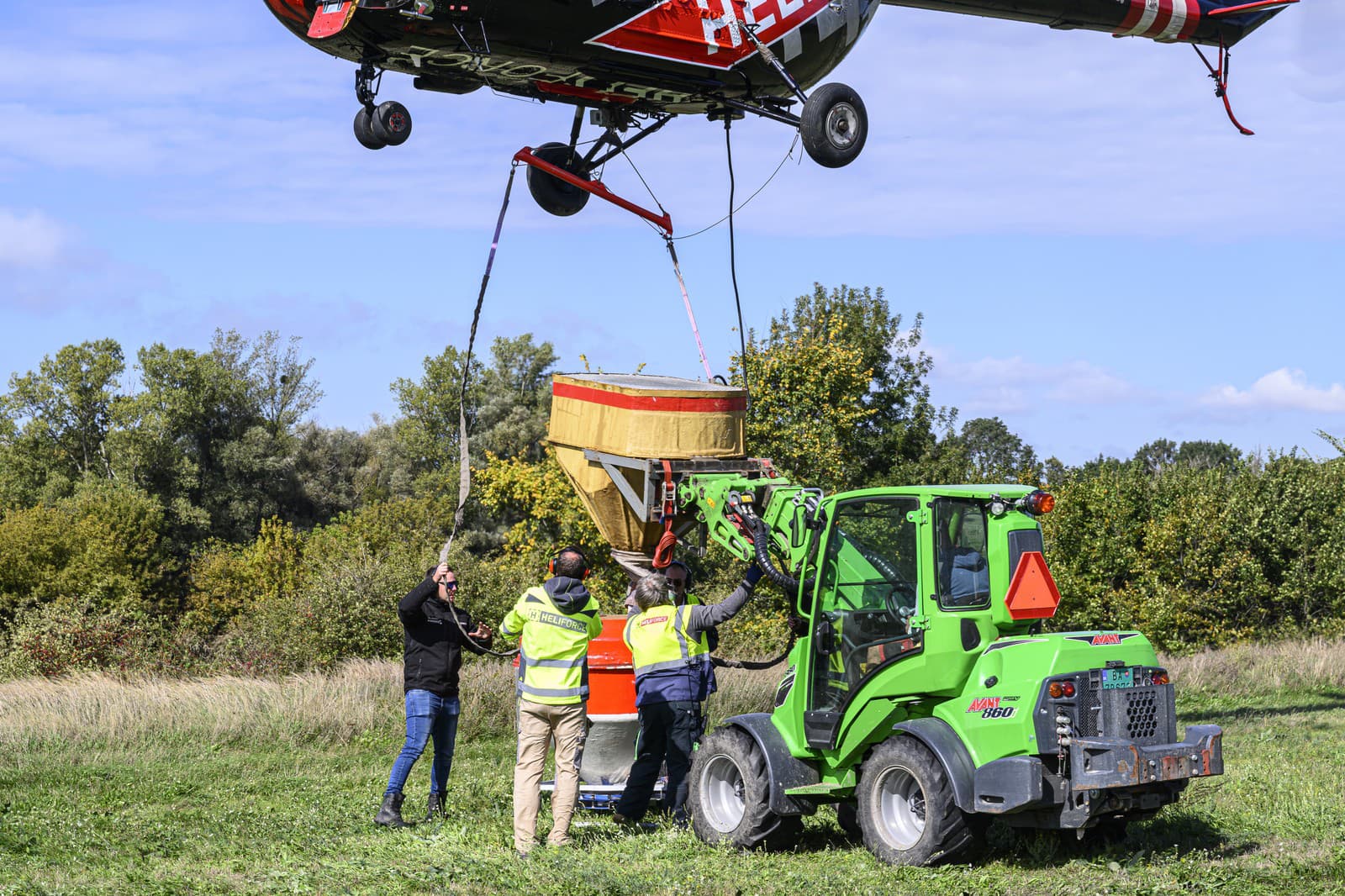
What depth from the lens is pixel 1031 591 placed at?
27.5 ft

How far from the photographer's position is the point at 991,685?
8.09 m

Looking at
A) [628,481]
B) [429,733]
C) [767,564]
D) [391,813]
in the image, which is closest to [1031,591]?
[767,564]

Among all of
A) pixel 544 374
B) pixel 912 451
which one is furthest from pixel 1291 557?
pixel 544 374

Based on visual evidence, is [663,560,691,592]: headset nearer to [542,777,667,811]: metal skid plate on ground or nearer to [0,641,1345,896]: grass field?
[542,777,667,811]: metal skid plate on ground

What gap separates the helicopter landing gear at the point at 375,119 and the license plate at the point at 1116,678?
6873 mm

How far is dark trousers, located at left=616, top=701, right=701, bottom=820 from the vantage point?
9805mm

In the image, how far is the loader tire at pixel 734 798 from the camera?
9.07 m

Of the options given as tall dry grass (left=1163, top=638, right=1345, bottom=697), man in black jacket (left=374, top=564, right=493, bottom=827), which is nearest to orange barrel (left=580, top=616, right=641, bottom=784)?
man in black jacket (left=374, top=564, right=493, bottom=827)

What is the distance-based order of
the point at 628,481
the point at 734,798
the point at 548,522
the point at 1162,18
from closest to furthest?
the point at 734,798
the point at 628,481
the point at 1162,18
the point at 548,522

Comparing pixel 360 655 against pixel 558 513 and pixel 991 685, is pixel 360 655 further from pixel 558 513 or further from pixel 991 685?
pixel 991 685

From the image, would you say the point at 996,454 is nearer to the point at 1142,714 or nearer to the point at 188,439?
the point at 188,439

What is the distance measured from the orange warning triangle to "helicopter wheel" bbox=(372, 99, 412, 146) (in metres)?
6.09

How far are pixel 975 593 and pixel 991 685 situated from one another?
61 cm

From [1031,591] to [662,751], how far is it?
308cm
